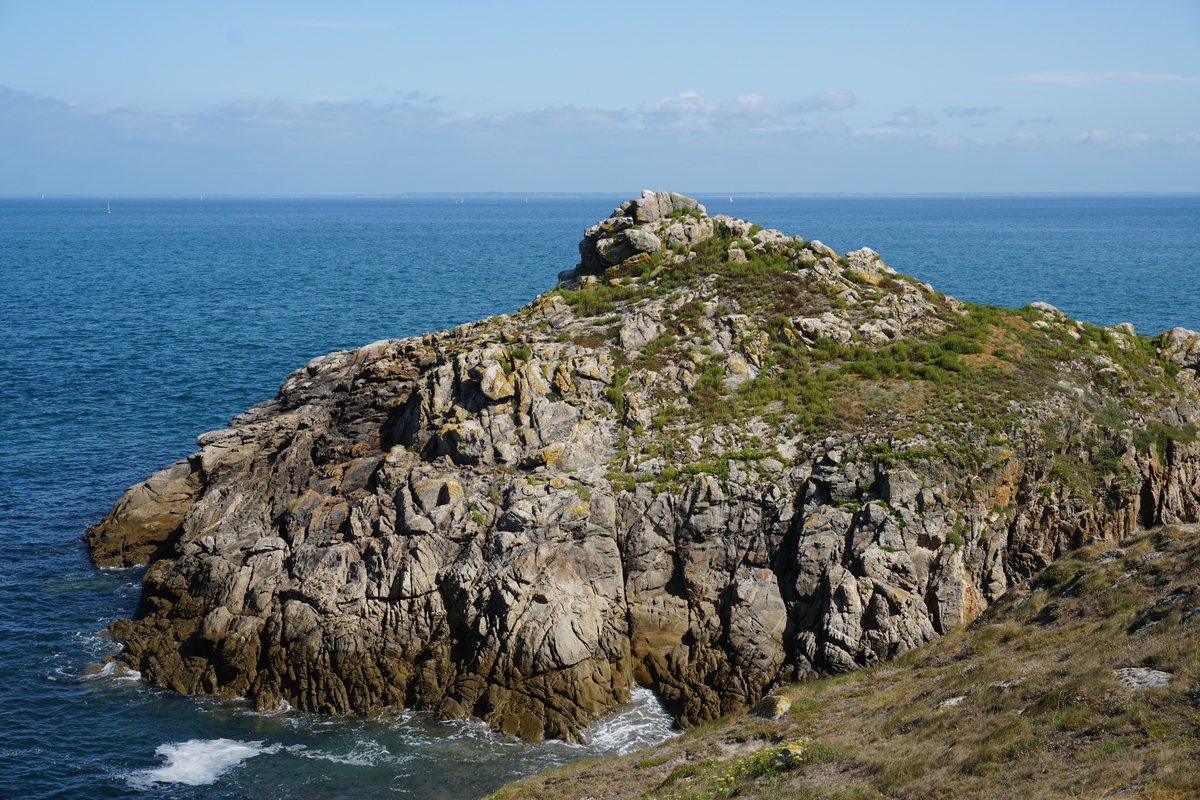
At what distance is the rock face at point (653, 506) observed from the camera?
31281 mm

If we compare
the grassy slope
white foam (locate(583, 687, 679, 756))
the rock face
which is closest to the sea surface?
white foam (locate(583, 687, 679, 756))

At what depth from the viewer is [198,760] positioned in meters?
28.1

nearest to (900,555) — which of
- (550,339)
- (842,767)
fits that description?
(842,767)

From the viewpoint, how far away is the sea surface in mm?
27906

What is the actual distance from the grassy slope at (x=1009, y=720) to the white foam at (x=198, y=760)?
9896mm

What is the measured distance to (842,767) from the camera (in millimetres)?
21484

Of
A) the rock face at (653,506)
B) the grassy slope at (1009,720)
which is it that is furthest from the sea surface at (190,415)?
the grassy slope at (1009,720)

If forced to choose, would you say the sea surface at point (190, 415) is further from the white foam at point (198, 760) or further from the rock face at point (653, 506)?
the rock face at point (653, 506)

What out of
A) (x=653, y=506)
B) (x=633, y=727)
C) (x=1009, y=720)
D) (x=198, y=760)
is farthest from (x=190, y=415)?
(x=1009, y=720)

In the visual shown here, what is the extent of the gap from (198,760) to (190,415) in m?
36.2

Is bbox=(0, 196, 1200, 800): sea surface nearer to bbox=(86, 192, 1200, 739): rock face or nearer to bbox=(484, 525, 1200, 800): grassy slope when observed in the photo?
bbox=(86, 192, 1200, 739): rock face

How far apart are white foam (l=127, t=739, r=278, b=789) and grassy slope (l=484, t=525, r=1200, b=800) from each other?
990 cm

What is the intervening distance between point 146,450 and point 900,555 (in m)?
44.2

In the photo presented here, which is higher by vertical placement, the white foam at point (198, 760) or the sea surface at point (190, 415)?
the sea surface at point (190, 415)
